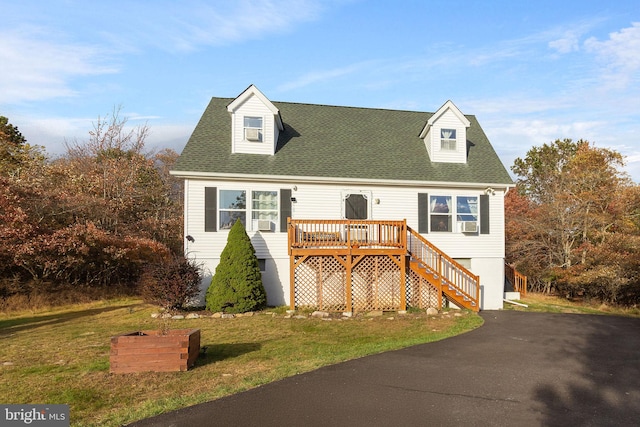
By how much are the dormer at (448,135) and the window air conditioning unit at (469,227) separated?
2.73 meters

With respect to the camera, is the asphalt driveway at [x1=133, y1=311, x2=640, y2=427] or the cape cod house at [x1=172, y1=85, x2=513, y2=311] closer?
the asphalt driveway at [x1=133, y1=311, x2=640, y2=427]

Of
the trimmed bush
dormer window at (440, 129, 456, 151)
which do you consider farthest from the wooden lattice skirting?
dormer window at (440, 129, 456, 151)

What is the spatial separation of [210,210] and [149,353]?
7.78 meters

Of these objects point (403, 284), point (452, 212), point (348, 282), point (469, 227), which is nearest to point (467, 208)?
point (452, 212)

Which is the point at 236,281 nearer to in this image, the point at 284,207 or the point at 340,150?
the point at 284,207

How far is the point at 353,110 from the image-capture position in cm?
1916

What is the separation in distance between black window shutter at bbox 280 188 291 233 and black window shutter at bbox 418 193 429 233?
494 centimetres

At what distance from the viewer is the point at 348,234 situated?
13.1 meters

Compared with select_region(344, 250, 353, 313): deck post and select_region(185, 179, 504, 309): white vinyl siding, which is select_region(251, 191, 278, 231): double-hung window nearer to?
select_region(185, 179, 504, 309): white vinyl siding

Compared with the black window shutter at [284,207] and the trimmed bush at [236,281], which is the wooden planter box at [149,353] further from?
the black window shutter at [284,207]

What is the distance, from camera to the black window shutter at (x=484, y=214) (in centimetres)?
1550

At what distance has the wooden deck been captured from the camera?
13.3m

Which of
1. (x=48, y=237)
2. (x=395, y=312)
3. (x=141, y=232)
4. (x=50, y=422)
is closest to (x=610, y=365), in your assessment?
(x=395, y=312)

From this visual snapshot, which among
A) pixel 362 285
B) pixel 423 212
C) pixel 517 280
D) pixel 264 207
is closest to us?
pixel 362 285
